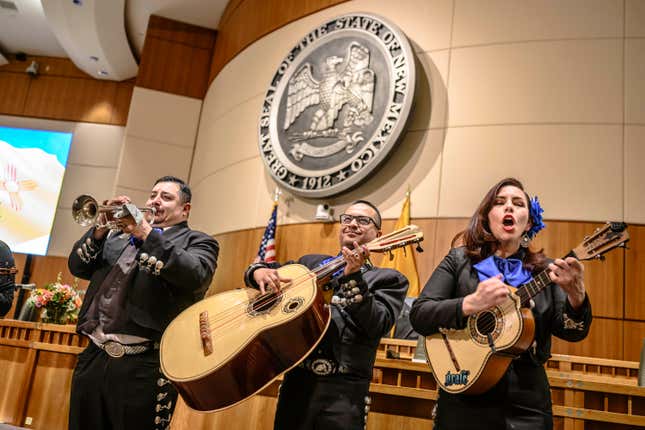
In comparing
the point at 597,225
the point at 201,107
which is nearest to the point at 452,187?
the point at 597,225

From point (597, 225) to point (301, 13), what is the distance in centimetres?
390

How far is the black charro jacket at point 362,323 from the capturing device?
7.12ft

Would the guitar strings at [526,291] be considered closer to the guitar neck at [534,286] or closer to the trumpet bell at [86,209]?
the guitar neck at [534,286]

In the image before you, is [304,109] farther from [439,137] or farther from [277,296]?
[277,296]

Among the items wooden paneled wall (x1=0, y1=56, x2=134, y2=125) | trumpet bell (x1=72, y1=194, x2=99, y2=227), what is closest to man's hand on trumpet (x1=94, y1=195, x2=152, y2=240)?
trumpet bell (x1=72, y1=194, x2=99, y2=227)

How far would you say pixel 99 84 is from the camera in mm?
10539

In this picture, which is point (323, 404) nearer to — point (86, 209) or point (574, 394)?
point (574, 394)

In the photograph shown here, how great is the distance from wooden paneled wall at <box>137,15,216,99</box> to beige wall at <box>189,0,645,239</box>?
12.1ft

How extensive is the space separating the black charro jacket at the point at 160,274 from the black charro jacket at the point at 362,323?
602mm

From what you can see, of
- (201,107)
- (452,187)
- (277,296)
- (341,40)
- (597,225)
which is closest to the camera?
(277,296)

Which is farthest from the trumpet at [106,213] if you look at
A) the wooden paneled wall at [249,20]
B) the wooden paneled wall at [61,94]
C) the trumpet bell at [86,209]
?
the wooden paneled wall at [61,94]

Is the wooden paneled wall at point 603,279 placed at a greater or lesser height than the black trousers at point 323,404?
greater

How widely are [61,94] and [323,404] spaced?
998 cm

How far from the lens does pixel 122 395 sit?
90.7 inches
